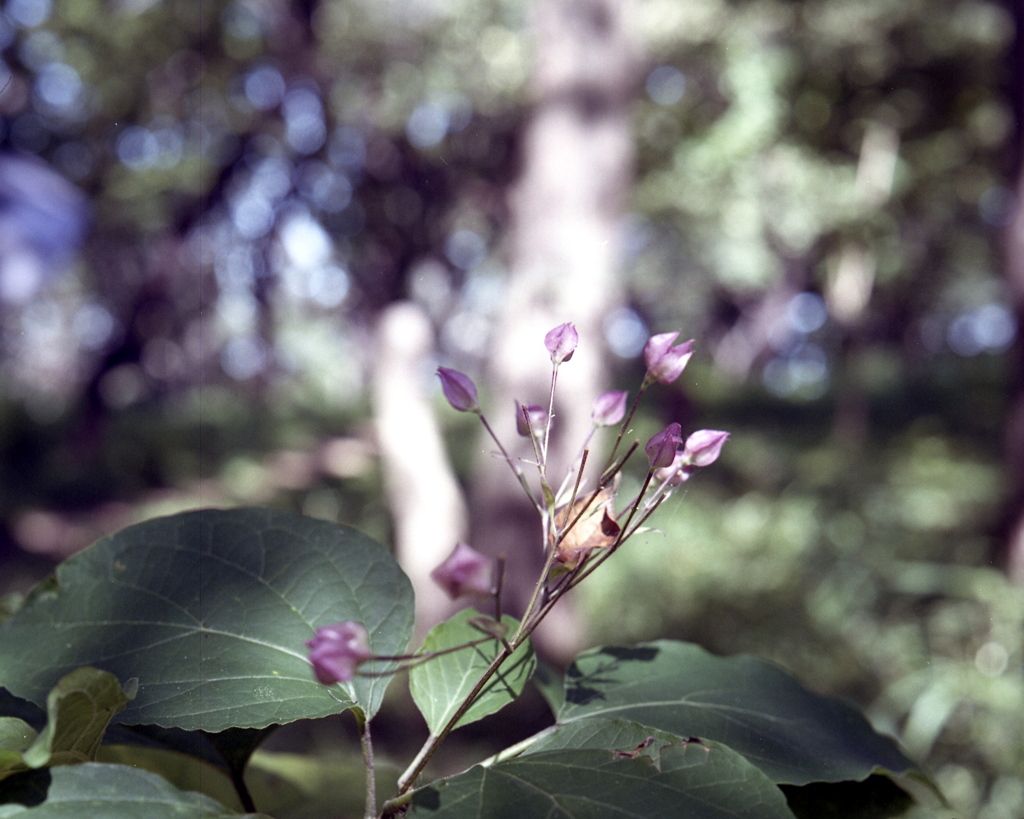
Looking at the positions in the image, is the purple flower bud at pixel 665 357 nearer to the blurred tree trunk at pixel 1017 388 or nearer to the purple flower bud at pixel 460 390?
the purple flower bud at pixel 460 390

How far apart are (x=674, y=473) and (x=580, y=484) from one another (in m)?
0.06

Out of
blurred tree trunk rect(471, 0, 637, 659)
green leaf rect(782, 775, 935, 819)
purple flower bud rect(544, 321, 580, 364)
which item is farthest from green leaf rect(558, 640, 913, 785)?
blurred tree trunk rect(471, 0, 637, 659)

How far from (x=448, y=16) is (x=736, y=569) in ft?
28.8

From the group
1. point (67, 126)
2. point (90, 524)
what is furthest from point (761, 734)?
point (67, 126)

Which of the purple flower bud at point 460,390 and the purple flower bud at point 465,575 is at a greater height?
the purple flower bud at point 460,390

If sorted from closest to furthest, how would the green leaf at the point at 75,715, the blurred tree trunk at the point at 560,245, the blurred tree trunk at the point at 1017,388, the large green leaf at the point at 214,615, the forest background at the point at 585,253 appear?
the green leaf at the point at 75,715 → the large green leaf at the point at 214,615 → the blurred tree trunk at the point at 560,245 → the forest background at the point at 585,253 → the blurred tree trunk at the point at 1017,388

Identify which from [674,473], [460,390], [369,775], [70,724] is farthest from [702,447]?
[70,724]

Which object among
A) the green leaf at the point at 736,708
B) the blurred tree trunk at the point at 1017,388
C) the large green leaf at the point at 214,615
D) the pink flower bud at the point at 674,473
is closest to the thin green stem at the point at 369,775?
the large green leaf at the point at 214,615

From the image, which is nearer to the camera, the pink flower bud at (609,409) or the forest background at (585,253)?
the pink flower bud at (609,409)

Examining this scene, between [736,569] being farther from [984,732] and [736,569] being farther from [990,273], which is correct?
[990,273]

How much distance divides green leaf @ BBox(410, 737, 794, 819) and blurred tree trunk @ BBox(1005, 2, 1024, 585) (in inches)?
180

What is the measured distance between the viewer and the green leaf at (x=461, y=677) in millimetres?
536

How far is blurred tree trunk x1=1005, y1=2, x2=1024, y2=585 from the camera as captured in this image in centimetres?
429

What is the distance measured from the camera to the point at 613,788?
414 mm
